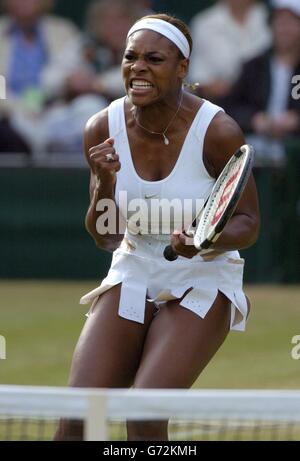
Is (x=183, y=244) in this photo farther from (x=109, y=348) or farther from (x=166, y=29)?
(x=166, y=29)

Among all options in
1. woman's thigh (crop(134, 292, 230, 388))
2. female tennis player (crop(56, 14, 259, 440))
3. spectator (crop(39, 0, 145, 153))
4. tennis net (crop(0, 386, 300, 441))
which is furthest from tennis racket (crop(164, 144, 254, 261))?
spectator (crop(39, 0, 145, 153))

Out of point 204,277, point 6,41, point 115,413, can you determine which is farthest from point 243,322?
point 6,41

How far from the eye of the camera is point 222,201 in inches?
199

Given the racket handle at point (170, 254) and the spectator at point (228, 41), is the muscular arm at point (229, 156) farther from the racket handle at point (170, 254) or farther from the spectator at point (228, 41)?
the spectator at point (228, 41)

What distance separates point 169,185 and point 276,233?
338 inches

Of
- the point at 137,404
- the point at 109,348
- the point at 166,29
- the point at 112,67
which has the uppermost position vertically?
the point at 166,29

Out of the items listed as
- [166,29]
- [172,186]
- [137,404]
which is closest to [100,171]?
[172,186]

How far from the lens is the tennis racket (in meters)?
4.93

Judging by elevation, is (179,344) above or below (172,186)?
below

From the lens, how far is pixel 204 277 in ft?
17.7

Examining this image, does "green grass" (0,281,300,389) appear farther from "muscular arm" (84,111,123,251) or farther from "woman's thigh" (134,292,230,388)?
"woman's thigh" (134,292,230,388)

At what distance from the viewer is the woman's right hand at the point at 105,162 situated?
205 inches

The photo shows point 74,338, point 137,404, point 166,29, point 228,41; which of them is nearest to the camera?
point 137,404

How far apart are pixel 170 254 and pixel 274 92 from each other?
903 cm
